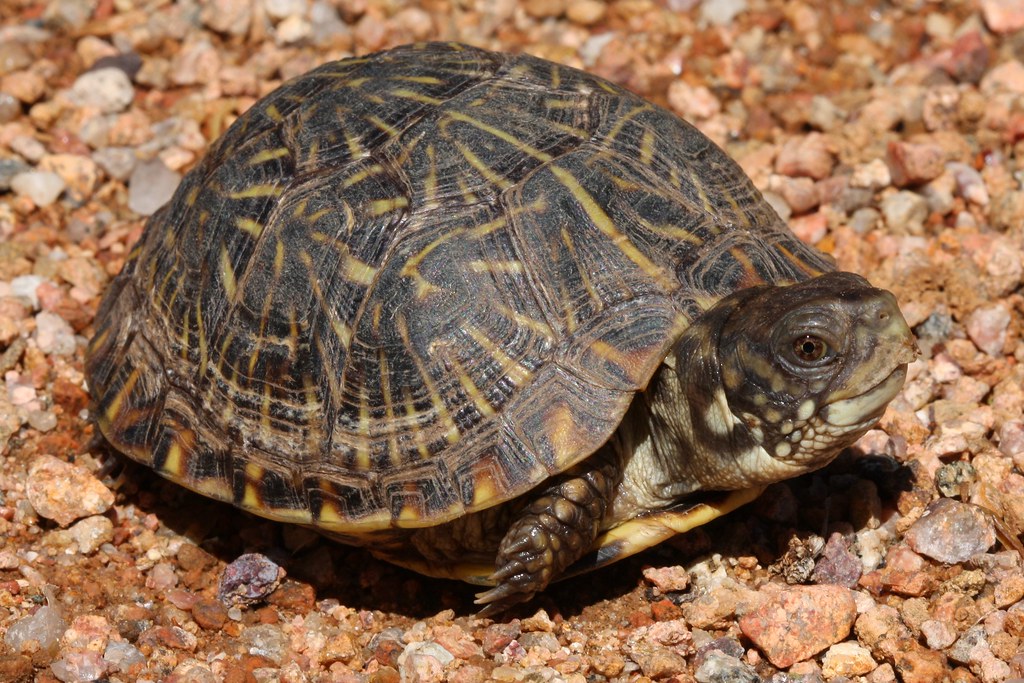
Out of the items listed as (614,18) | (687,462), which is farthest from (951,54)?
(687,462)

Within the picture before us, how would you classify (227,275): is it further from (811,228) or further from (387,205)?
(811,228)

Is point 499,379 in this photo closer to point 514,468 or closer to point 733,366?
point 514,468

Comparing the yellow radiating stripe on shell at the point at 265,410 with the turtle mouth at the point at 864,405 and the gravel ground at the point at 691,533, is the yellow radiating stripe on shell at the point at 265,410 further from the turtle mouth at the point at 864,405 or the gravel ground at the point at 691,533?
the turtle mouth at the point at 864,405

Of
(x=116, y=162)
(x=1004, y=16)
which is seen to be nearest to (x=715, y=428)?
(x=116, y=162)

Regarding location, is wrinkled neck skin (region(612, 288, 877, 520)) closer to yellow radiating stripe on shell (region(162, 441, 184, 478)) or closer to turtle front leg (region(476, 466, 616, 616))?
turtle front leg (region(476, 466, 616, 616))

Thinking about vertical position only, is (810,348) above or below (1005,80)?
below

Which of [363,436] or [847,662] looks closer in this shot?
[847,662]

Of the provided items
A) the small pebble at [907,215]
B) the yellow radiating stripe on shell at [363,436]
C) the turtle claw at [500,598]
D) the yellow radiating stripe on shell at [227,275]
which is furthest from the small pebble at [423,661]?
the small pebble at [907,215]
